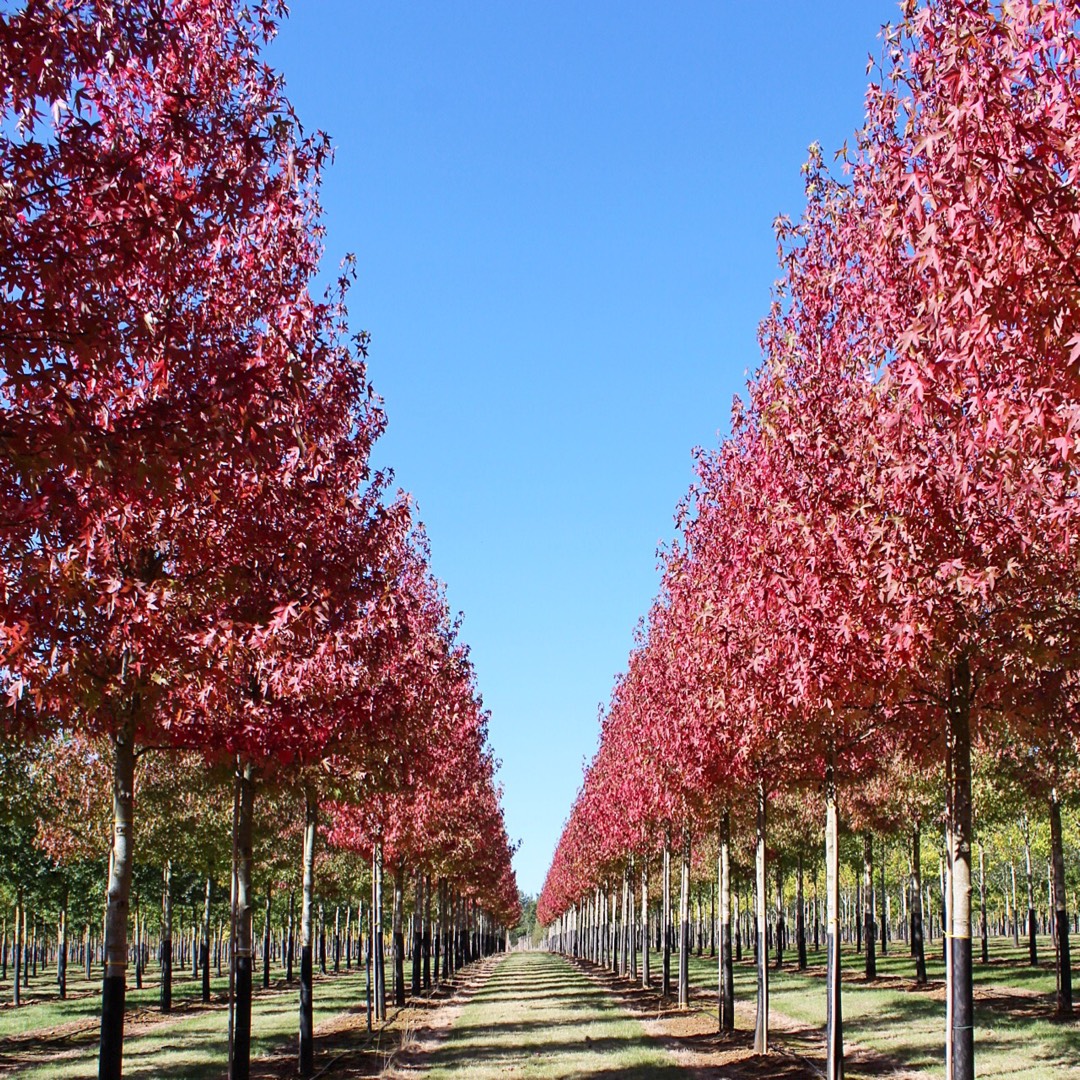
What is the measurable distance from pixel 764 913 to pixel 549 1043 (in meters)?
5.17

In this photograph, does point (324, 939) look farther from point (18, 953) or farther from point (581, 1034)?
point (581, 1034)

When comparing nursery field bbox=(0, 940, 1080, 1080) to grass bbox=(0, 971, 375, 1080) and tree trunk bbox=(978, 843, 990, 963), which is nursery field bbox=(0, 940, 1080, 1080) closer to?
grass bbox=(0, 971, 375, 1080)

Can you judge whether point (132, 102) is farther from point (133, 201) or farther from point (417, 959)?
point (417, 959)

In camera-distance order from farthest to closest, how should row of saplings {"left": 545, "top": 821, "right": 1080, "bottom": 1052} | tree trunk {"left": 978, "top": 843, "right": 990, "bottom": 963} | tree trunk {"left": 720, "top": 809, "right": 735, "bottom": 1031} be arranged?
tree trunk {"left": 978, "top": 843, "right": 990, "bottom": 963}, row of saplings {"left": 545, "top": 821, "right": 1080, "bottom": 1052}, tree trunk {"left": 720, "top": 809, "right": 735, "bottom": 1031}

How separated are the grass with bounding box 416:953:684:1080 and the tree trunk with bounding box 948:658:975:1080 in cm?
728

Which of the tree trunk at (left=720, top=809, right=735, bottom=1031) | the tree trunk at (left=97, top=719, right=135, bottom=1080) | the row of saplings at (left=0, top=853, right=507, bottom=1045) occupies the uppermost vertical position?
the tree trunk at (left=97, top=719, right=135, bottom=1080)

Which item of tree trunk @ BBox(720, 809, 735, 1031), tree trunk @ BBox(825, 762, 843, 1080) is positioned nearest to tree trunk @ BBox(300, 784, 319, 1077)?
tree trunk @ BBox(825, 762, 843, 1080)

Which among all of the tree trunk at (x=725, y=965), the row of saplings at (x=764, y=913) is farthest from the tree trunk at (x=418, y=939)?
the tree trunk at (x=725, y=965)

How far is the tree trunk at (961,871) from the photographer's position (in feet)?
32.3

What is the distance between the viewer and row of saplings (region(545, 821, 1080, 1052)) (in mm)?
23094

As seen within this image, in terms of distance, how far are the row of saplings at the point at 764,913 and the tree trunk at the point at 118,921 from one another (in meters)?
7.83

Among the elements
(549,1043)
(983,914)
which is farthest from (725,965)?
(983,914)

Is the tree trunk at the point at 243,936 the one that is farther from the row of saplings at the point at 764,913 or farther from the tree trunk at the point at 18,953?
the tree trunk at the point at 18,953

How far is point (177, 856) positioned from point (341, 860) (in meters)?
13.3
